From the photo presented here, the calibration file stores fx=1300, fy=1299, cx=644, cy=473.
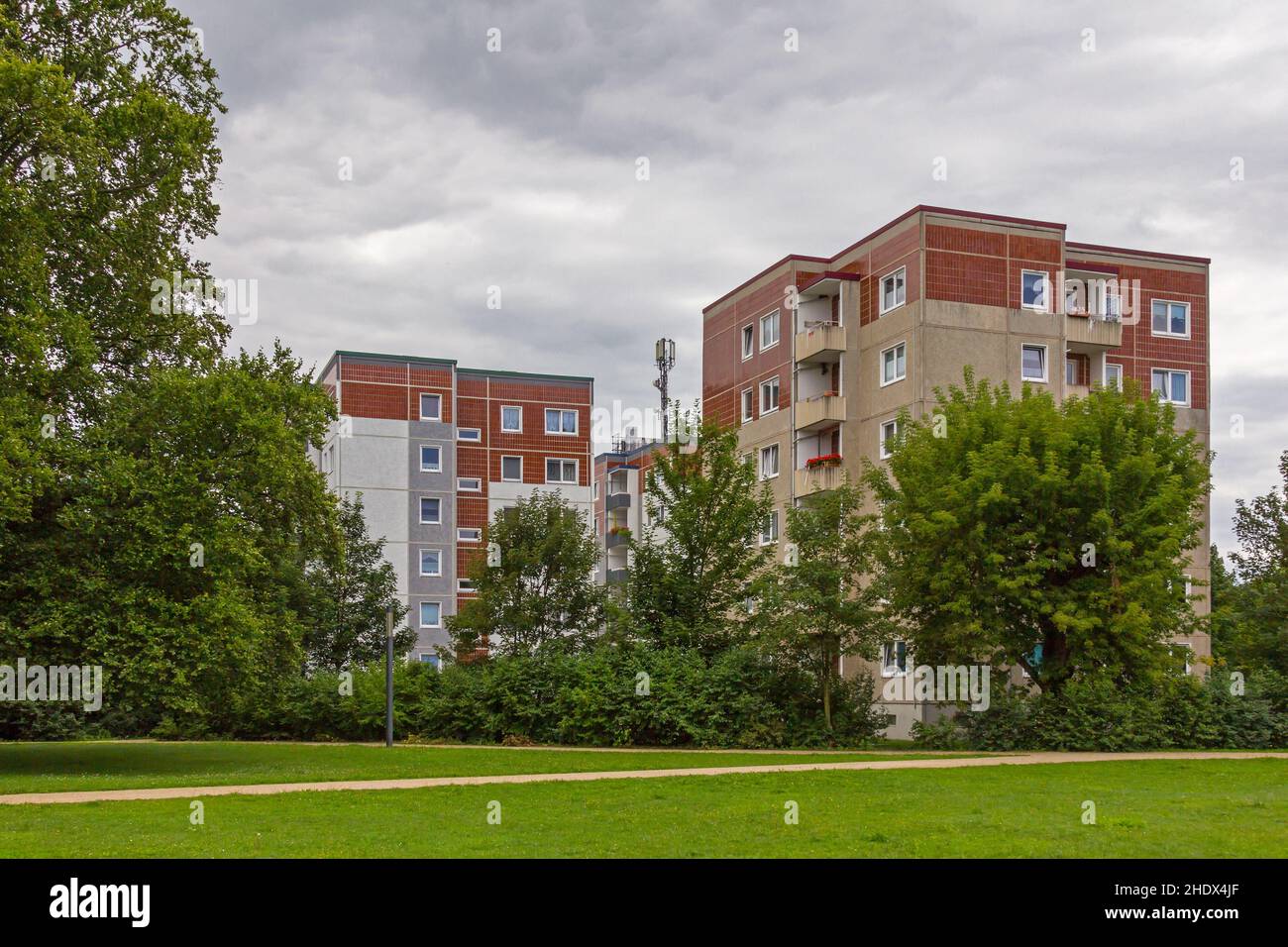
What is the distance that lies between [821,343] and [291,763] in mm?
30023

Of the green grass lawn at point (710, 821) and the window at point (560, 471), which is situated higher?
the window at point (560, 471)

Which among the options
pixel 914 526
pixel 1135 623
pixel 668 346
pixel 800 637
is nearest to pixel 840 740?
pixel 800 637

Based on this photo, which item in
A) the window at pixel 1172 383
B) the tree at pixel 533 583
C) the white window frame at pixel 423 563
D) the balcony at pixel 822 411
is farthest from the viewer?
the white window frame at pixel 423 563

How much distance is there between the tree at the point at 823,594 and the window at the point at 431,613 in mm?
40739

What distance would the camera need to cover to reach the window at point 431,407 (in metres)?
69.3

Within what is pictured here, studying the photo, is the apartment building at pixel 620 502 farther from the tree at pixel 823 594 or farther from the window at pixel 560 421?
the tree at pixel 823 594

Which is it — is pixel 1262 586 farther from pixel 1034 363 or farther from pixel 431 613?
pixel 431 613

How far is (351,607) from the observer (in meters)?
39.8

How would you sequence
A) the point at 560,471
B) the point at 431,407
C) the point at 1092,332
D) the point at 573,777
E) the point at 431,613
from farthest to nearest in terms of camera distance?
the point at 560,471, the point at 431,407, the point at 431,613, the point at 1092,332, the point at 573,777

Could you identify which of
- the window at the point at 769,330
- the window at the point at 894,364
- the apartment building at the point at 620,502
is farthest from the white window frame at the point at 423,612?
the window at the point at 894,364

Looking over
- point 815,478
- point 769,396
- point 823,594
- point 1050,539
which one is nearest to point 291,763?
point 823,594

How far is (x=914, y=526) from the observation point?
96.3ft

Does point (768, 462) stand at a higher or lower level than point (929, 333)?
lower
